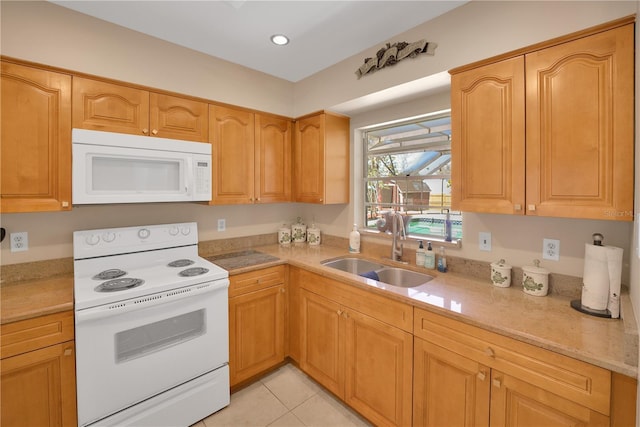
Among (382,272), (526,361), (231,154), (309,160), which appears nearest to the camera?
(526,361)

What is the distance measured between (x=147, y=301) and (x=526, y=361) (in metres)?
1.80

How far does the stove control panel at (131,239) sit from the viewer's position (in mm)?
1790

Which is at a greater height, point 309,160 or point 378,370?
point 309,160

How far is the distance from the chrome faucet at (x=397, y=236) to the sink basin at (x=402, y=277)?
0.38 ft

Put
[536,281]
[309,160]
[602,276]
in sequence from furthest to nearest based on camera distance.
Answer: [309,160] < [536,281] < [602,276]

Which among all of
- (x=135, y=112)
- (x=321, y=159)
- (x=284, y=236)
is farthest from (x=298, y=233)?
(x=135, y=112)

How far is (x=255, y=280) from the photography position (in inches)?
82.6

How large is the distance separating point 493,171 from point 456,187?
20cm

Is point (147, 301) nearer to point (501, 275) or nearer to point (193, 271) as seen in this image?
point (193, 271)

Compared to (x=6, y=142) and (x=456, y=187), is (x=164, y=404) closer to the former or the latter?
(x=6, y=142)

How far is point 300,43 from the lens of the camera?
2084 mm

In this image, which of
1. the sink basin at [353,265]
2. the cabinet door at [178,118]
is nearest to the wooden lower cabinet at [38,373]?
the cabinet door at [178,118]

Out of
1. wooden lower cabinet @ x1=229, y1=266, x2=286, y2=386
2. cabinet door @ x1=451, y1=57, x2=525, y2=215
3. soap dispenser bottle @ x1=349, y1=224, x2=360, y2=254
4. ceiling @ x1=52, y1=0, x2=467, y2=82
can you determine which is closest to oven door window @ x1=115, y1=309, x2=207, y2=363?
wooden lower cabinet @ x1=229, y1=266, x2=286, y2=386

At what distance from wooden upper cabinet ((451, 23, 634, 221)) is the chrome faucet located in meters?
0.62
